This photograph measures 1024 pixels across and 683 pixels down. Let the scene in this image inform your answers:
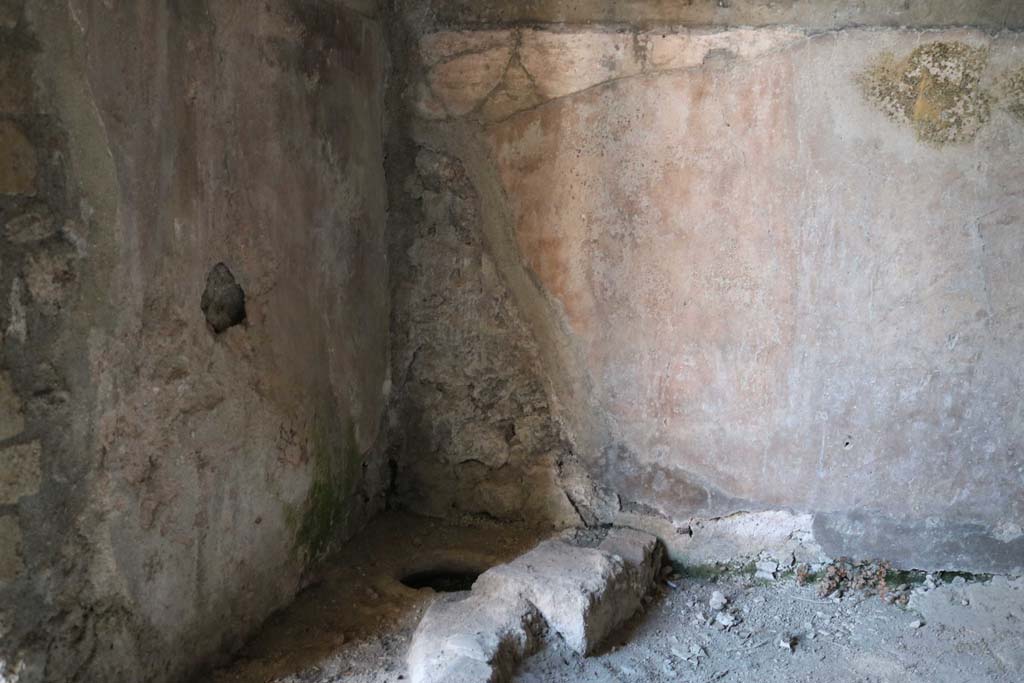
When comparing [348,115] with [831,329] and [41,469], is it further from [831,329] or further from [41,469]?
[831,329]

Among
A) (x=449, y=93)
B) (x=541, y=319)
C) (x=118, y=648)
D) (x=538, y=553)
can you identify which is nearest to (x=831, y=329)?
(x=541, y=319)

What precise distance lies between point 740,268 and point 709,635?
92 cm

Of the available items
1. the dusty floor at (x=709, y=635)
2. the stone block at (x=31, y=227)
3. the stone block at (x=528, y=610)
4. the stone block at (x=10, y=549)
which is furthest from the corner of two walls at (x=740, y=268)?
the stone block at (x=10, y=549)

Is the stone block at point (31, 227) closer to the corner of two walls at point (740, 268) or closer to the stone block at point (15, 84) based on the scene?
the stone block at point (15, 84)

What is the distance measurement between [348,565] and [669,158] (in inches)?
53.5

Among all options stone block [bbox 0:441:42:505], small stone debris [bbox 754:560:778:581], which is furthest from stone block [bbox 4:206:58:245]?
small stone debris [bbox 754:560:778:581]

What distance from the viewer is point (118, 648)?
1614 mm

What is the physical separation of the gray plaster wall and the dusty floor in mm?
120

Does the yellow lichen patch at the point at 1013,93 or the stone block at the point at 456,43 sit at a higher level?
the stone block at the point at 456,43

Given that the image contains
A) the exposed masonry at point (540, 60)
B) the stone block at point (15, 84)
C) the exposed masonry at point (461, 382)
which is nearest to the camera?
the stone block at point (15, 84)

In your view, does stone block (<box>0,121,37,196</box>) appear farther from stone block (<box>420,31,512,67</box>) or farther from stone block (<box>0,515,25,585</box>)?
stone block (<box>420,31,512,67</box>)

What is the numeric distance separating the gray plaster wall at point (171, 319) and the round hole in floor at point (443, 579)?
242 mm

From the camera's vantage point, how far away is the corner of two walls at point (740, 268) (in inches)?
84.3

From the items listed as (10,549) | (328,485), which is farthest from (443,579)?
(10,549)
